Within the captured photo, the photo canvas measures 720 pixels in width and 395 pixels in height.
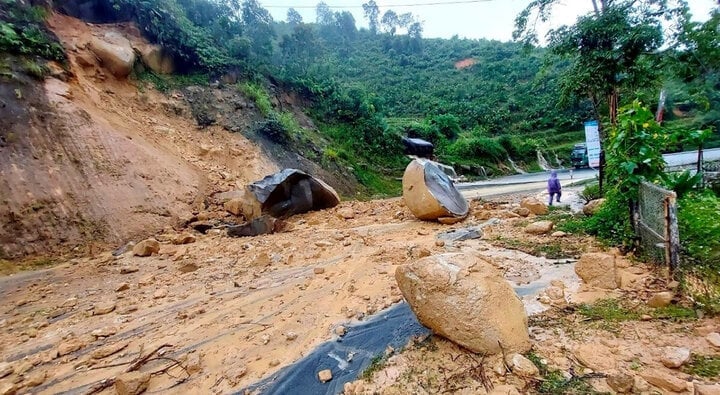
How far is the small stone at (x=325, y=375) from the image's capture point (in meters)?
2.51

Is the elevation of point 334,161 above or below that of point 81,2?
below

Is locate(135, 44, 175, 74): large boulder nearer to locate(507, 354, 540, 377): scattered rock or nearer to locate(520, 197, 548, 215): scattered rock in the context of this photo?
locate(520, 197, 548, 215): scattered rock

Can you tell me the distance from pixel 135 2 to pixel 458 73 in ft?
109

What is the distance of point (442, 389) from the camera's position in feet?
7.34

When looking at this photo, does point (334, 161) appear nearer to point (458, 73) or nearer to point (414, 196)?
point (414, 196)

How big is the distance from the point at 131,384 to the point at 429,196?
224 inches

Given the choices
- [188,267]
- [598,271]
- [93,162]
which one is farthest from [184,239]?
[598,271]

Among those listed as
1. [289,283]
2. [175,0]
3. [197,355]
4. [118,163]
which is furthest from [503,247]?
[175,0]

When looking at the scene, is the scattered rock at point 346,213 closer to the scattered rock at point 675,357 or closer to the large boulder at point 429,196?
the large boulder at point 429,196

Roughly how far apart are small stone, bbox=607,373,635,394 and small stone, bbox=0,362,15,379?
450 centimetres

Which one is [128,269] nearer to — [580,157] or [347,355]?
[347,355]

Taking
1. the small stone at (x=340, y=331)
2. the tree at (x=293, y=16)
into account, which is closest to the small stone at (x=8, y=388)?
the small stone at (x=340, y=331)

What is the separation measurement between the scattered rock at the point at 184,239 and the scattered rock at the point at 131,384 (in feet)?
15.1

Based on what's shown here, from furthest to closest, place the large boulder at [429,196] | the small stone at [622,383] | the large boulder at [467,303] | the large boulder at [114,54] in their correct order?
the large boulder at [114,54]
the large boulder at [429,196]
the large boulder at [467,303]
the small stone at [622,383]
